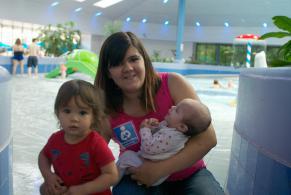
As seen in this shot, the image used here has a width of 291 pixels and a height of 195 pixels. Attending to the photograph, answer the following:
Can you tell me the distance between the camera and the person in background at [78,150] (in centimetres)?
145

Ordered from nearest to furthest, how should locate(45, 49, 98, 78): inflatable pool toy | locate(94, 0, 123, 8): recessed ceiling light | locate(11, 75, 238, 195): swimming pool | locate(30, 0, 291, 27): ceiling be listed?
locate(11, 75, 238, 195): swimming pool
locate(45, 49, 98, 78): inflatable pool toy
locate(30, 0, 291, 27): ceiling
locate(94, 0, 123, 8): recessed ceiling light

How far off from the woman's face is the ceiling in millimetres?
16690

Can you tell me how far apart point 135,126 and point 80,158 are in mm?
390

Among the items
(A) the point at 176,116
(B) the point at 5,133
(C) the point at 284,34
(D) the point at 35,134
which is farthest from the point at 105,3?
(A) the point at 176,116

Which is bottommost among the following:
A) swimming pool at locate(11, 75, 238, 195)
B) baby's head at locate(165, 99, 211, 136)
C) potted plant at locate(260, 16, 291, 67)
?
swimming pool at locate(11, 75, 238, 195)

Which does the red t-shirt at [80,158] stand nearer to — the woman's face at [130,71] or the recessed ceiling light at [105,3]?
the woman's face at [130,71]

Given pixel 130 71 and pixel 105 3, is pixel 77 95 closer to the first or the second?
pixel 130 71

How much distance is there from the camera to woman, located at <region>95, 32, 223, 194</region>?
170cm

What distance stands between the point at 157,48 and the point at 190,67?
234 inches

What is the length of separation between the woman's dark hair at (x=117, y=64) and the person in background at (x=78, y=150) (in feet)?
0.82

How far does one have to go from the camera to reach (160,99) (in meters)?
1.86

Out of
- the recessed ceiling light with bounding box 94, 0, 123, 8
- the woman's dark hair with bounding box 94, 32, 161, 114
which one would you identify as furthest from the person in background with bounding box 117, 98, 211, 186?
the recessed ceiling light with bounding box 94, 0, 123, 8

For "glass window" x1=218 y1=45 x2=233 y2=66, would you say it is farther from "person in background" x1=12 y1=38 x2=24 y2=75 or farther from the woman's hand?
the woman's hand

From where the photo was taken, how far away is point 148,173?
5.50 ft
